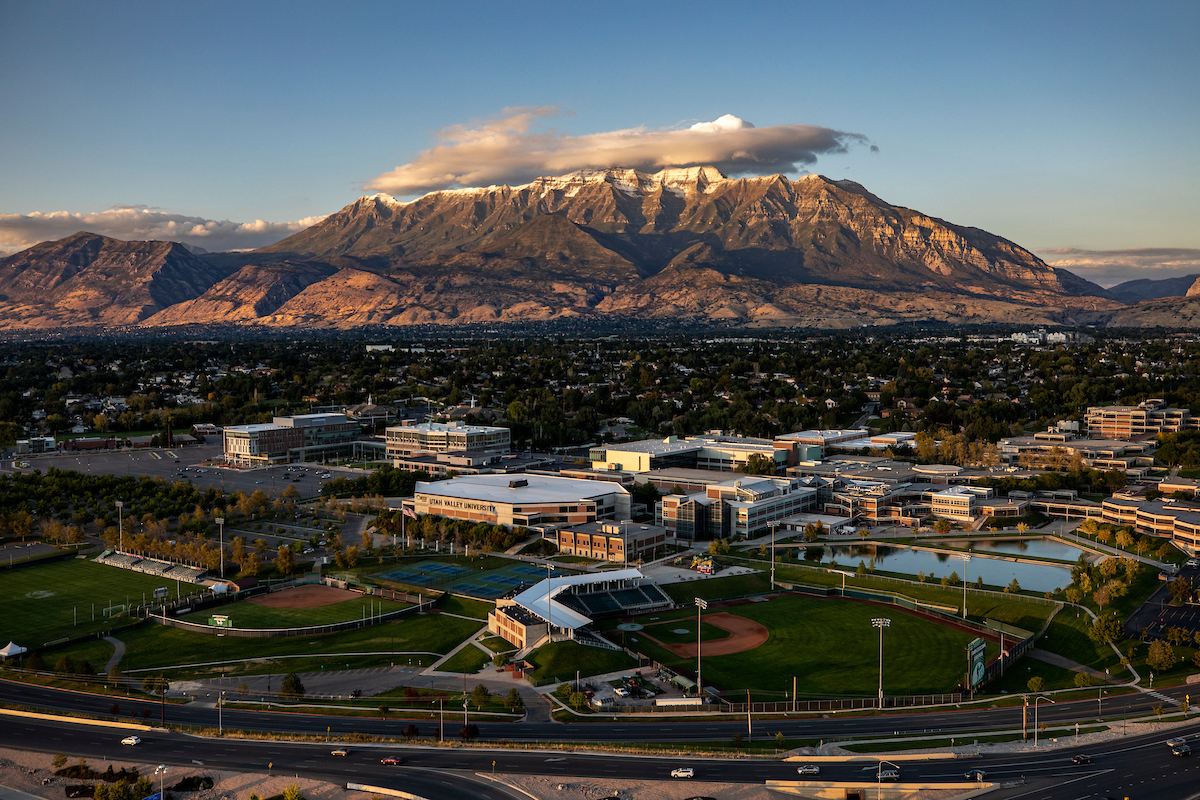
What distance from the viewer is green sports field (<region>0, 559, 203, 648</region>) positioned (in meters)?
60.1

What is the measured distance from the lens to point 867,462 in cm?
11319

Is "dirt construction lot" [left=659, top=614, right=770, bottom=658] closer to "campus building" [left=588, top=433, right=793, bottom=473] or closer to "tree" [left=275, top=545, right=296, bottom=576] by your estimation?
"tree" [left=275, top=545, right=296, bottom=576]

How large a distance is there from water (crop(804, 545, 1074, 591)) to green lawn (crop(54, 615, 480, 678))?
32461 mm

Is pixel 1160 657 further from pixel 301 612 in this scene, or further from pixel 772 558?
pixel 301 612

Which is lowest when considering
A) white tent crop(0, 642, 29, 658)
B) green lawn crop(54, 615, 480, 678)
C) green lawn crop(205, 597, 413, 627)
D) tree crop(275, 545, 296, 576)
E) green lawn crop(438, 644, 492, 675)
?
green lawn crop(438, 644, 492, 675)

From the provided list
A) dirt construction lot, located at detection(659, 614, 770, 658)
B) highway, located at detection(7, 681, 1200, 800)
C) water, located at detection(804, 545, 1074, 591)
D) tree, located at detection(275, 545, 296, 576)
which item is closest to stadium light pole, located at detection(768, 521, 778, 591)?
water, located at detection(804, 545, 1074, 591)

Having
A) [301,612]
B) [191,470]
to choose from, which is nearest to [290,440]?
[191,470]

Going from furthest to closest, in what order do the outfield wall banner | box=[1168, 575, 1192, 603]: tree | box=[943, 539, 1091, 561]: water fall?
box=[943, 539, 1091, 561]: water → box=[1168, 575, 1192, 603]: tree → the outfield wall banner

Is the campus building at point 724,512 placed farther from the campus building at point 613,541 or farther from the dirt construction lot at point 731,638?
the dirt construction lot at point 731,638

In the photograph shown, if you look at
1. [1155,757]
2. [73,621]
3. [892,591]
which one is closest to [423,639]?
[73,621]

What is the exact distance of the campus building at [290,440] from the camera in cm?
12594

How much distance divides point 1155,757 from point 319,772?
34.0m

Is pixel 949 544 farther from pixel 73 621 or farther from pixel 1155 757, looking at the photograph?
pixel 73 621

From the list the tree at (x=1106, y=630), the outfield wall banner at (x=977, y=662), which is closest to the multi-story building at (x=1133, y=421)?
the tree at (x=1106, y=630)
